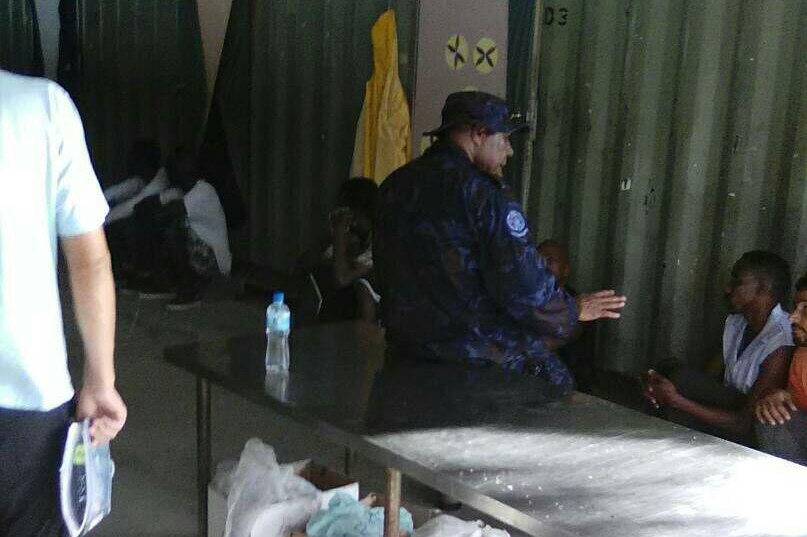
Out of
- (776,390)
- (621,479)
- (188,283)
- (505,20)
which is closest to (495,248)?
(621,479)

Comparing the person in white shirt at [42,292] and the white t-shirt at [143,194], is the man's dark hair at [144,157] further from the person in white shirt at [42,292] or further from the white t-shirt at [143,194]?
the person in white shirt at [42,292]

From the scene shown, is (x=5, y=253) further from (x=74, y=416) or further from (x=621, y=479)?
(x=621, y=479)

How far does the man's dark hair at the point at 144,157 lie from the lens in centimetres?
711

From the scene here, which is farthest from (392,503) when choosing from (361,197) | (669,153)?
(669,153)

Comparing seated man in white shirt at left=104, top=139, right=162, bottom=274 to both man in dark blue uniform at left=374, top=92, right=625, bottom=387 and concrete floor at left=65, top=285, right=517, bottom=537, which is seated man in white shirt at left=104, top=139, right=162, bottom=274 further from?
man in dark blue uniform at left=374, top=92, right=625, bottom=387

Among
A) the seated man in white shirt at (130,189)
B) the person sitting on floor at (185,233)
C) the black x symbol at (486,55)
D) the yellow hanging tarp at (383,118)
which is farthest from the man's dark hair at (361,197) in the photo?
the seated man in white shirt at (130,189)

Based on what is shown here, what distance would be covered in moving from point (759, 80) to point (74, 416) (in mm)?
3210

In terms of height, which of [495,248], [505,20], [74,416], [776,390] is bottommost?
[776,390]

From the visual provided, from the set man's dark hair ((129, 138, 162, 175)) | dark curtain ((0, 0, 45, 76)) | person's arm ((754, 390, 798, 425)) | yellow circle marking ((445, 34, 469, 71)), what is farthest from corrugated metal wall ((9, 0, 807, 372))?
dark curtain ((0, 0, 45, 76))

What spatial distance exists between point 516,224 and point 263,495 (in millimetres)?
1154

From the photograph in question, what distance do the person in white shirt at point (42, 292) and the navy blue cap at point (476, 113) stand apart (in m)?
1.44

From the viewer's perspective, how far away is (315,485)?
298cm

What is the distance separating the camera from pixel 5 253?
5.62 ft

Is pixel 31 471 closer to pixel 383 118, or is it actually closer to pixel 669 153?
pixel 669 153
